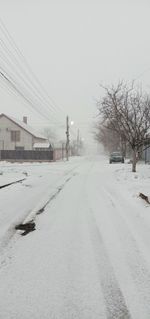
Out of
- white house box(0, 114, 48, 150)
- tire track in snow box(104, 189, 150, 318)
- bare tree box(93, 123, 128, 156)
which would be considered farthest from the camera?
white house box(0, 114, 48, 150)

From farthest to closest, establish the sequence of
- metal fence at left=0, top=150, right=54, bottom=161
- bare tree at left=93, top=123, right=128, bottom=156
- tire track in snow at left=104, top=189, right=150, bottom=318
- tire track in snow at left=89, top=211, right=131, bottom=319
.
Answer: bare tree at left=93, top=123, right=128, bottom=156 < metal fence at left=0, top=150, right=54, bottom=161 < tire track in snow at left=104, top=189, right=150, bottom=318 < tire track in snow at left=89, top=211, right=131, bottom=319

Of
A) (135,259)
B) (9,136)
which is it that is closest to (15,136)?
(9,136)

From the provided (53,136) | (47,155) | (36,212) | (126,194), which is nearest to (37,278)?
(36,212)

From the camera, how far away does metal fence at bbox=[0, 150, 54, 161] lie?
4897cm

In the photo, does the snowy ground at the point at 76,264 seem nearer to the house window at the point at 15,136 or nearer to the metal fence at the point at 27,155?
the metal fence at the point at 27,155

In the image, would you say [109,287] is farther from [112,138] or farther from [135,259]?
[112,138]

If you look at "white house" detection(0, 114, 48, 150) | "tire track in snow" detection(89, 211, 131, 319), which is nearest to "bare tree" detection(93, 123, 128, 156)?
"white house" detection(0, 114, 48, 150)

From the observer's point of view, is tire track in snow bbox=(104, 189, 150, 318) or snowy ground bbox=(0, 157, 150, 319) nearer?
snowy ground bbox=(0, 157, 150, 319)

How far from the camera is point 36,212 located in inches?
343

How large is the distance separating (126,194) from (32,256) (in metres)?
7.77

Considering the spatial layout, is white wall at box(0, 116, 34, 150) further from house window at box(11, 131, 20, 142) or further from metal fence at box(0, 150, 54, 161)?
metal fence at box(0, 150, 54, 161)

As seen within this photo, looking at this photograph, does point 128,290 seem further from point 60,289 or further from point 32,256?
point 32,256

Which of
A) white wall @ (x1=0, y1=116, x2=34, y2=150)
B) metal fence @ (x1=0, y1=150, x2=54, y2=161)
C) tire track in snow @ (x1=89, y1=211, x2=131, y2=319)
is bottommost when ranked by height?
Answer: tire track in snow @ (x1=89, y1=211, x2=131, y2=319)

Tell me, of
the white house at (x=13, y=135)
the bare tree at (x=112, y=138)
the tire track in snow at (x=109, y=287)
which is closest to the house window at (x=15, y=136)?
the white house at (x=13, y=135)
